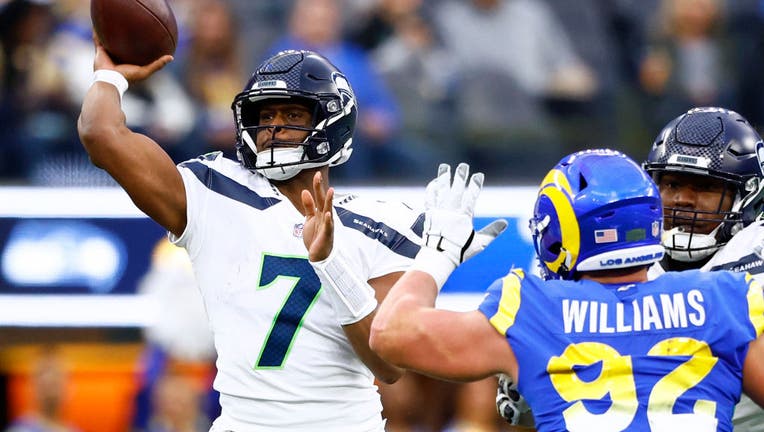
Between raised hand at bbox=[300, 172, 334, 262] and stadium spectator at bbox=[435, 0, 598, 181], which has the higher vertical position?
raised hand at bbox=[300, 172, 334, 262]

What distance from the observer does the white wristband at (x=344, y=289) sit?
3748 millimetres

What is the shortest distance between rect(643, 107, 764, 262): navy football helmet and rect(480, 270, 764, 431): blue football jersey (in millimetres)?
955

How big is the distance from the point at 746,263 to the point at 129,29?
2139 mm

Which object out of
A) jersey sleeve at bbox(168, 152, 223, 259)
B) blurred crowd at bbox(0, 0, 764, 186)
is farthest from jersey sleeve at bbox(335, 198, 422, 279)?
blurred crowd at bbox(0, 0, 764, 186)

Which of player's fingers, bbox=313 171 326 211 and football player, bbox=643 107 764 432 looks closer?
player's fingers, bbox=313 171 326 211

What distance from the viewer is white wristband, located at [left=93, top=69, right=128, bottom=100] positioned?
404cm

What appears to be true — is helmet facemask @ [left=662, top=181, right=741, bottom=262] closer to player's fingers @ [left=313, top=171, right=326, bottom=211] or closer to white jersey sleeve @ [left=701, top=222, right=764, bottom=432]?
white jersey sleeve @ [left=701, top=222, right=764, bottom=432]

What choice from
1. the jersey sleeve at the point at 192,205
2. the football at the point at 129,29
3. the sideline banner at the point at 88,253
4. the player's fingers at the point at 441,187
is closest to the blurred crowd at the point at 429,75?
the sideline banner at the point at 88,253

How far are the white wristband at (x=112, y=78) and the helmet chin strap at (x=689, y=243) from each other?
1.88m

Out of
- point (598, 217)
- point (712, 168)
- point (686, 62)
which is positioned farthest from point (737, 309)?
point (686, 62)

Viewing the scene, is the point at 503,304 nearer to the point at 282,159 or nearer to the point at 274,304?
the point at 274,304

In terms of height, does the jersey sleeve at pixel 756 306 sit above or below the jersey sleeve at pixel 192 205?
above

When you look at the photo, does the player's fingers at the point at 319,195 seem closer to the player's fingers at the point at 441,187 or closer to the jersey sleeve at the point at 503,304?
the player's fingers at the point at 441,187

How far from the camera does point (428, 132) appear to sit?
352 inches
